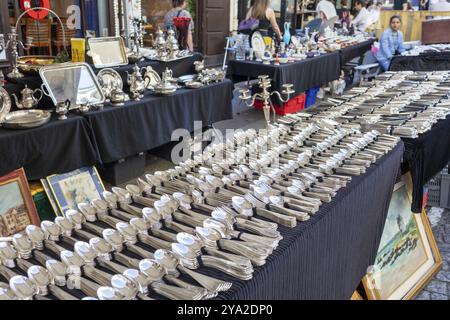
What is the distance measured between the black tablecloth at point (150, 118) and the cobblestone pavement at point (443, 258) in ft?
6.61

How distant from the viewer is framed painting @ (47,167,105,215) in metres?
2.76

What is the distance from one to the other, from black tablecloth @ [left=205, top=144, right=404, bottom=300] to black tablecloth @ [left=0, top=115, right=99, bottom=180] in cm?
183

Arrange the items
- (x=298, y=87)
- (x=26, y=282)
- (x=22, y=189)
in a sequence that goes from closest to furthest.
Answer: (x=26, y=282)
(x=22, y=189)
(x=298, y=87)

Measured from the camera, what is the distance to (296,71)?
5.10m

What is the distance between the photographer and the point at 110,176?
337cm

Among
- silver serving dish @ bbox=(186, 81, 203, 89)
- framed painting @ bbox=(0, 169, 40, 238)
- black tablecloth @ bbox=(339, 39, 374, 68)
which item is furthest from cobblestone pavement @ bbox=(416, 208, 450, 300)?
black tablecloth @ bbox=(339, 39, 374, 68)

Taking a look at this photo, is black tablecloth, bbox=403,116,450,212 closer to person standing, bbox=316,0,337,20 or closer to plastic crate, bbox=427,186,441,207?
plastic crate, bbox=427,186,441,207

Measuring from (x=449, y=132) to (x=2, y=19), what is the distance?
432 cm

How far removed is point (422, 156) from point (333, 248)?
41.9 inches

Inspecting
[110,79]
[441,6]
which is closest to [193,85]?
[110,79]

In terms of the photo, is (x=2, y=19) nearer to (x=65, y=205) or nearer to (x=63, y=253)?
(x=65, y=205)

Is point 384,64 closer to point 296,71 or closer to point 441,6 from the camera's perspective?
point 296,71

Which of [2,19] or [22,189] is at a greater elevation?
[2,19]

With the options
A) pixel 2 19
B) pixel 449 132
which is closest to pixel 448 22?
pixel 449 132
